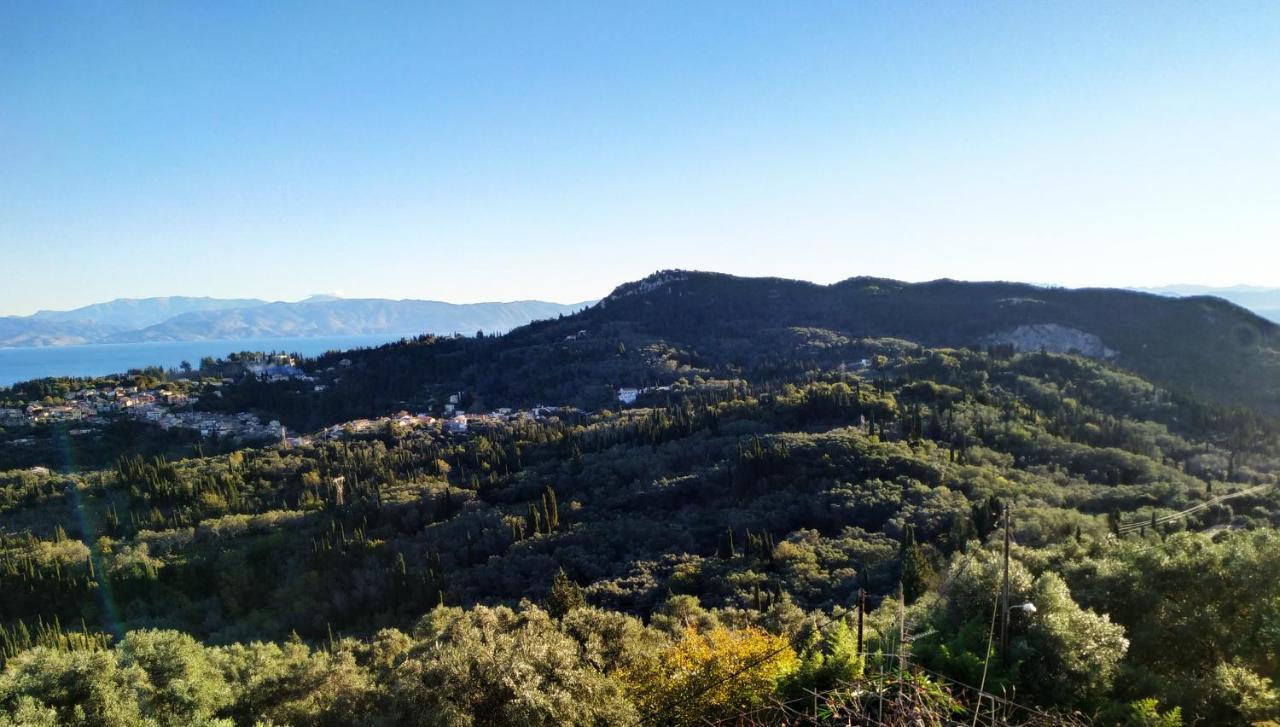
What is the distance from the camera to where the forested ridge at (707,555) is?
1803 cm

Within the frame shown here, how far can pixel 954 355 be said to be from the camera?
108125 mm

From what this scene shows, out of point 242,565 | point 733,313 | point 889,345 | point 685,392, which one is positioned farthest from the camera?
point 733,313

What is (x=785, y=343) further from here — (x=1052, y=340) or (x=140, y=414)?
(x=140, y=414)

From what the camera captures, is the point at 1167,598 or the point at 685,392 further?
the point at 685,392

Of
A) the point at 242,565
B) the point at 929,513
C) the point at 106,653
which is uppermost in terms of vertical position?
the point at 106,653

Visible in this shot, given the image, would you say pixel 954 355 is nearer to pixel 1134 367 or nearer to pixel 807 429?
pixel 1134 367

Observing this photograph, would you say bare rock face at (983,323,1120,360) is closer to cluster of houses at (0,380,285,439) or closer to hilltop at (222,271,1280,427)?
hilltop at (222,271,1280,427)

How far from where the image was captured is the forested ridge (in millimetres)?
18031

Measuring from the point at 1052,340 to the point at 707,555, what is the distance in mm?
121194

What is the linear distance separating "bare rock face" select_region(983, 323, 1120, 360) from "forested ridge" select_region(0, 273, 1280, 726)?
4.02 metres

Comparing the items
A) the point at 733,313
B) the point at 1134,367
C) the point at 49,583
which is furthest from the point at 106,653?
the point at 733,313

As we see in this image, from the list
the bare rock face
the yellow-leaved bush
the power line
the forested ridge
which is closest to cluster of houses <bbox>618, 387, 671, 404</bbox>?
the forested ridge

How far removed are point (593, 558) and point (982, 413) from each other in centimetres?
5412

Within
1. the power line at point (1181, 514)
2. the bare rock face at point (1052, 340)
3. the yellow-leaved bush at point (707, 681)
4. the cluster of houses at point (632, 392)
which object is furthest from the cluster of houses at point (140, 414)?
the bare rock face at point (1052, 340)
